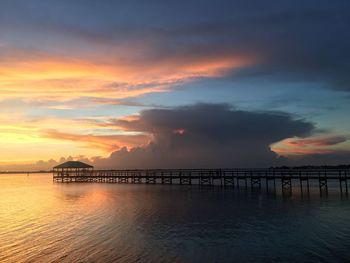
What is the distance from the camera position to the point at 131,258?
683 inches

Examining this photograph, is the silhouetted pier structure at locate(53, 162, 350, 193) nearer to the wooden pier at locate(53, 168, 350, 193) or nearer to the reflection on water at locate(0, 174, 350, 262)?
the wooden pier at locate(53, 168, 350, 193)

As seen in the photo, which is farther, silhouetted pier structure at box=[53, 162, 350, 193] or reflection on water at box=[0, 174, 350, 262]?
silhouetted pier structure at box=[53, 162, 350, 193]

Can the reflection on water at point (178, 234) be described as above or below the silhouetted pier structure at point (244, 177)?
below

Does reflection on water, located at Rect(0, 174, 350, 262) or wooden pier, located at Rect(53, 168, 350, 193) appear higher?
wooden pier, located at Rect(53, 168, 350, 193)

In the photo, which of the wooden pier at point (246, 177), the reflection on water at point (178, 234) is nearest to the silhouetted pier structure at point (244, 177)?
the wooden pier at point (246, 177)

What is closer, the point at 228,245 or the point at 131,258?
the point at 131,258

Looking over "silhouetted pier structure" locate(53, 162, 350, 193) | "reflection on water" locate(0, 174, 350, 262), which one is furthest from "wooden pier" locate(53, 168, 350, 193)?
"reflection on water" locate(0, 174, 350, 262)

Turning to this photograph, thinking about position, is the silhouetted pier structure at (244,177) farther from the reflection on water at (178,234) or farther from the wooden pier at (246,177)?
the reflection on water at (178,234)

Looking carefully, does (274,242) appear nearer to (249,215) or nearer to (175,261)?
(175,261)

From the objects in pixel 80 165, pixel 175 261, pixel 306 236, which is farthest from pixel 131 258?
pixel 80 165

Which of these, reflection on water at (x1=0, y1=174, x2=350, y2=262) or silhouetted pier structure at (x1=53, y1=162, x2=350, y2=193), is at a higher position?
silhouetted pier structure at (x1=53, y1=162, x2=350, y2=193)

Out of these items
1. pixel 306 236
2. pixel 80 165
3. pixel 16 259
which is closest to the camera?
pixel 16 259

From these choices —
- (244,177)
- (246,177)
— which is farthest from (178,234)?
(244,177)

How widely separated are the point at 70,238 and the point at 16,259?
4.69 m
